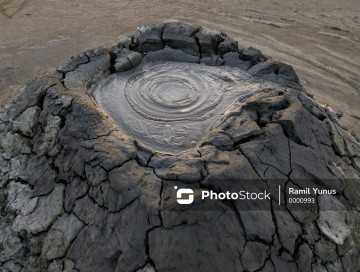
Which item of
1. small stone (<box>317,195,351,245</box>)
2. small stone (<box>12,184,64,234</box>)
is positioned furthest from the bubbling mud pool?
small stone (<box>317,195,351,245</box>)

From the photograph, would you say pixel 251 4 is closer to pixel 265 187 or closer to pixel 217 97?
pixel 217 97

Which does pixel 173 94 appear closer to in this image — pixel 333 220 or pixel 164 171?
pixel 164 171

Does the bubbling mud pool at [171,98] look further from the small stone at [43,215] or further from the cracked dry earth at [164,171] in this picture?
the small stone at [43,215]

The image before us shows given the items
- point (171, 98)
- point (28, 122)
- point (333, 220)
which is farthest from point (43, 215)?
point (333, 220)

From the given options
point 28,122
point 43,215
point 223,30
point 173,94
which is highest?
point 173,94

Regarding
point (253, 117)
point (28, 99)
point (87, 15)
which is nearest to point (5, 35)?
point (87, 15)

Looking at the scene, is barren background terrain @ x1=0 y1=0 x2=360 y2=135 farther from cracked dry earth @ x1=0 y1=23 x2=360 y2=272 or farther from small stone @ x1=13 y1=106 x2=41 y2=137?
cracked dry earth @ x1=0 y1=23 x2=360 y2=272
